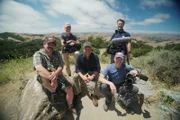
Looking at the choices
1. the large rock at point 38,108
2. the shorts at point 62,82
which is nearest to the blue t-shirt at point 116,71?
the shorts at point 62,82

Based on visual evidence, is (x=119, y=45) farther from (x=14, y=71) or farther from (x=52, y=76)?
(x=14, y=71)

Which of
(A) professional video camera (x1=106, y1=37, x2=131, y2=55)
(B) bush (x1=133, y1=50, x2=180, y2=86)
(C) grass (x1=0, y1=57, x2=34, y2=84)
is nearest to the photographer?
(A) professional video camera (x1=106, y1=37, x2=131, y2=55)

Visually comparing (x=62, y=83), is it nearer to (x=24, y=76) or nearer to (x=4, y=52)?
(x=24, y=76)

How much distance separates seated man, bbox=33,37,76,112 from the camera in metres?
A: 3.21

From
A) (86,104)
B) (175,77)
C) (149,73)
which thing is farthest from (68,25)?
(175,77)

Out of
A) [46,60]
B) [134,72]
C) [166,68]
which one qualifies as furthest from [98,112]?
[166,68]

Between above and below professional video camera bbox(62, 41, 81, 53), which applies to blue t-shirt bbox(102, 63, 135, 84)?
below

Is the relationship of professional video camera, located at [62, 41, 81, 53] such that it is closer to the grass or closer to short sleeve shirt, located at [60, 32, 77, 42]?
short sleeve shirt, located at [60, 32, 77, 42]

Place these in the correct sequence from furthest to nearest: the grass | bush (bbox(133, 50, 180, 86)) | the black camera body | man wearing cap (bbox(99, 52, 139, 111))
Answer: the grass → bush (bbox(133, 50, 180, 86)) → man wearing cap (bbox(99, 52, 139, 111)) → the black camera body

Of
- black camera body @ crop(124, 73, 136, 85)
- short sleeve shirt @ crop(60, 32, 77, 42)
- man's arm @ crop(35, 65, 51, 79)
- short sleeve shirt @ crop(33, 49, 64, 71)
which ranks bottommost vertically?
black camera body @ crop(124, 73, 136, 85)

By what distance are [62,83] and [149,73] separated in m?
4.27

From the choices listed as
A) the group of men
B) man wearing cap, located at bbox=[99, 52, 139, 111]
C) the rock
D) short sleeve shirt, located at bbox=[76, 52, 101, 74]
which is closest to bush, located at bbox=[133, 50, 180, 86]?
the rock

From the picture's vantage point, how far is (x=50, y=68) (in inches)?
135

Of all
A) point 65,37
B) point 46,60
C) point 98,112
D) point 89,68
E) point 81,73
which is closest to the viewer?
point 46,60
